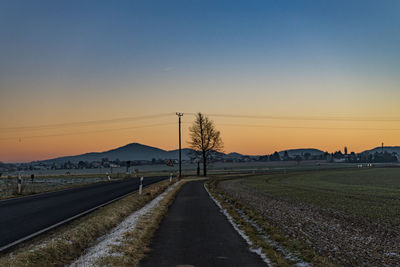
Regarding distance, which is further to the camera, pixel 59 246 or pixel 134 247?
pixel 134 247

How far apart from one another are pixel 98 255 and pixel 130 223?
4547 millimetres

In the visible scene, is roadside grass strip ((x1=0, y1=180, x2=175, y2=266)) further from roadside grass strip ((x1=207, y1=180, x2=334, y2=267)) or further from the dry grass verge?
roadside grass strip ((x1=207, y1=180, x2=334, y2=267))

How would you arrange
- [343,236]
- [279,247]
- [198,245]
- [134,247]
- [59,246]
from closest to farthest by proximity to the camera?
[59,246], [134,247], [279,247], [198,245], [343,236]

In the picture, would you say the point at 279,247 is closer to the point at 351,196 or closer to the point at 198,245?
the point at 198,245

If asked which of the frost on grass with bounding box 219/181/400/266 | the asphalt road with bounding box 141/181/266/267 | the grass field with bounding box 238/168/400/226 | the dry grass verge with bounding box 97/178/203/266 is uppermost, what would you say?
the dry grass verge with bounding box 97/178/203/266

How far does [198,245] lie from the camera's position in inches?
346

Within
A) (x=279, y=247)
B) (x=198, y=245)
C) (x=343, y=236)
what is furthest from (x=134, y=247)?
(x=343, y=236)

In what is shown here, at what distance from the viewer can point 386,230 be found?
11.4 meters

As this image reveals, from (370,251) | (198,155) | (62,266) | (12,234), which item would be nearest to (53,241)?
(62,266)

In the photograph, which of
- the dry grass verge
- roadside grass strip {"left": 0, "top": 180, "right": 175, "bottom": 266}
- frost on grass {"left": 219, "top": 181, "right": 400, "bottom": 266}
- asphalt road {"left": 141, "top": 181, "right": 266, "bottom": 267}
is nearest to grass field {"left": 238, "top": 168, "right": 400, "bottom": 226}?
frost on grass {"left": 219, "top": 181, "right": 400, "bottom": 266}

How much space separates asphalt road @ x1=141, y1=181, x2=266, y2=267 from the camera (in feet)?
23.7

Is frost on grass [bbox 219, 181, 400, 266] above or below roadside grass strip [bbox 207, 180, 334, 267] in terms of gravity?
below

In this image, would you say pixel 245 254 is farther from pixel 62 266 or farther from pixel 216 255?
pixel 62 266

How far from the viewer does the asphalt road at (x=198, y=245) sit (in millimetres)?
7227
